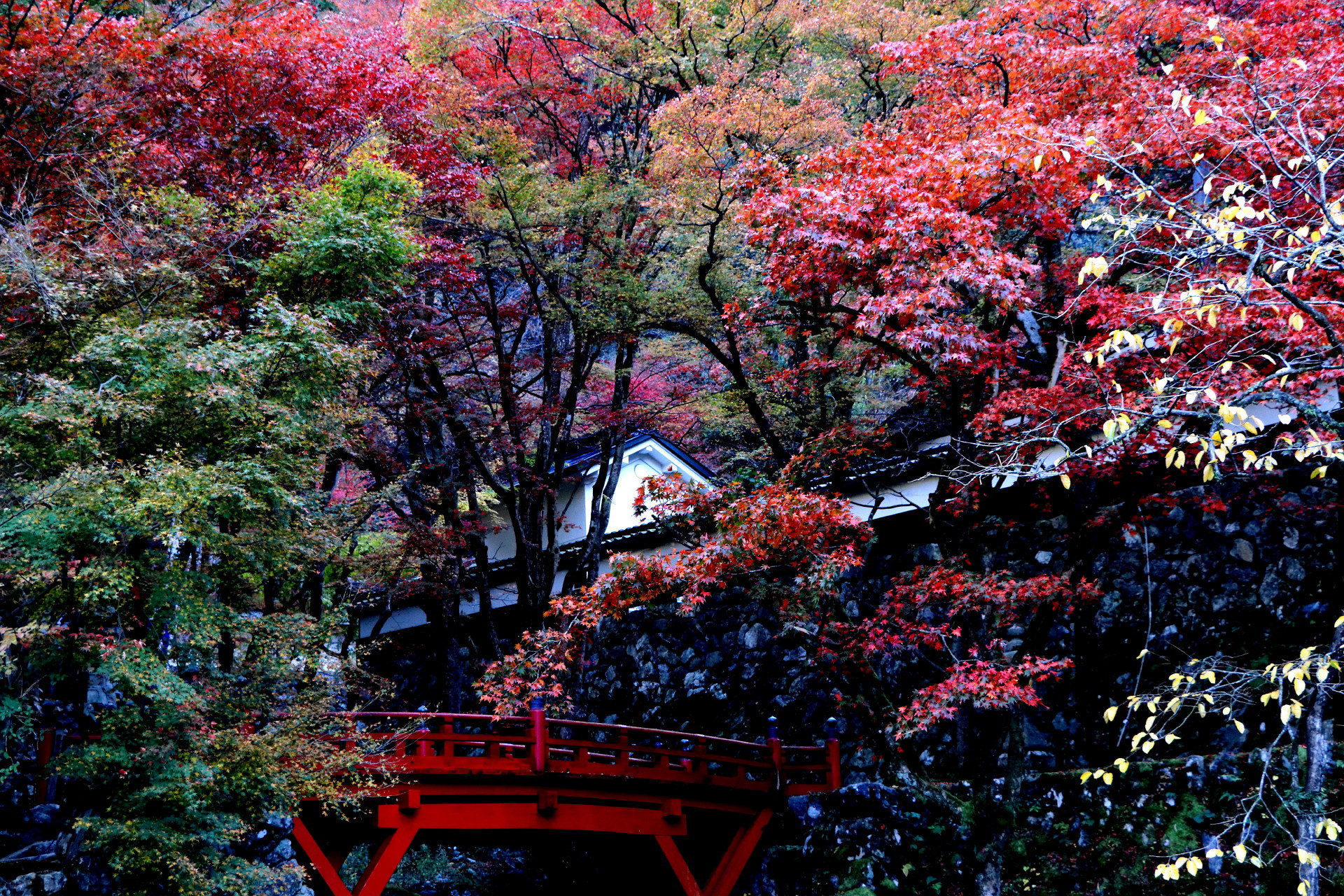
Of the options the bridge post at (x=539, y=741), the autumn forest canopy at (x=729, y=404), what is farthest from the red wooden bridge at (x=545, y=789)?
the autumn forest canopy at (x=729, y=404)

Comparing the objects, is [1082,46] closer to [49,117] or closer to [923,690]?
[923,690]

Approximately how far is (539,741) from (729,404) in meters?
5.85

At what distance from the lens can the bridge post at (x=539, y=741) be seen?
11.4 meters

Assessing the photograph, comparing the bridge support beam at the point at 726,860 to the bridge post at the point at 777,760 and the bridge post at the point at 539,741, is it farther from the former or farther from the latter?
the bridge post at the point at 539,741

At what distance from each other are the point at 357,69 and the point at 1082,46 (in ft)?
31.5

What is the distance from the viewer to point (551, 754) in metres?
12.4

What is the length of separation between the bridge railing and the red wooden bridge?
0.02 meters

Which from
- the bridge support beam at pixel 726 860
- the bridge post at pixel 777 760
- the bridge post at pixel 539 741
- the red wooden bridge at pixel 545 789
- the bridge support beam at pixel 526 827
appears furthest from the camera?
the bridge post at pixel 777 760

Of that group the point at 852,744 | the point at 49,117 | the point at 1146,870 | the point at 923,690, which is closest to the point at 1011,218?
the point at 923,690

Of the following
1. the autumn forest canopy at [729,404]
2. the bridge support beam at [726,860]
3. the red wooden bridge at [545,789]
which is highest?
the autumn forest canopy at [729,404]

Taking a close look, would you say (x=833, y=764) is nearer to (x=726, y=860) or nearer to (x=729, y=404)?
(x=726, y=860)

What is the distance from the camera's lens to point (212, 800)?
830cm

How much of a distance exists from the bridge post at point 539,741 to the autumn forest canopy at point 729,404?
446 millimetres

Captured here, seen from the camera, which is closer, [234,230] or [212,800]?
[212,800]
